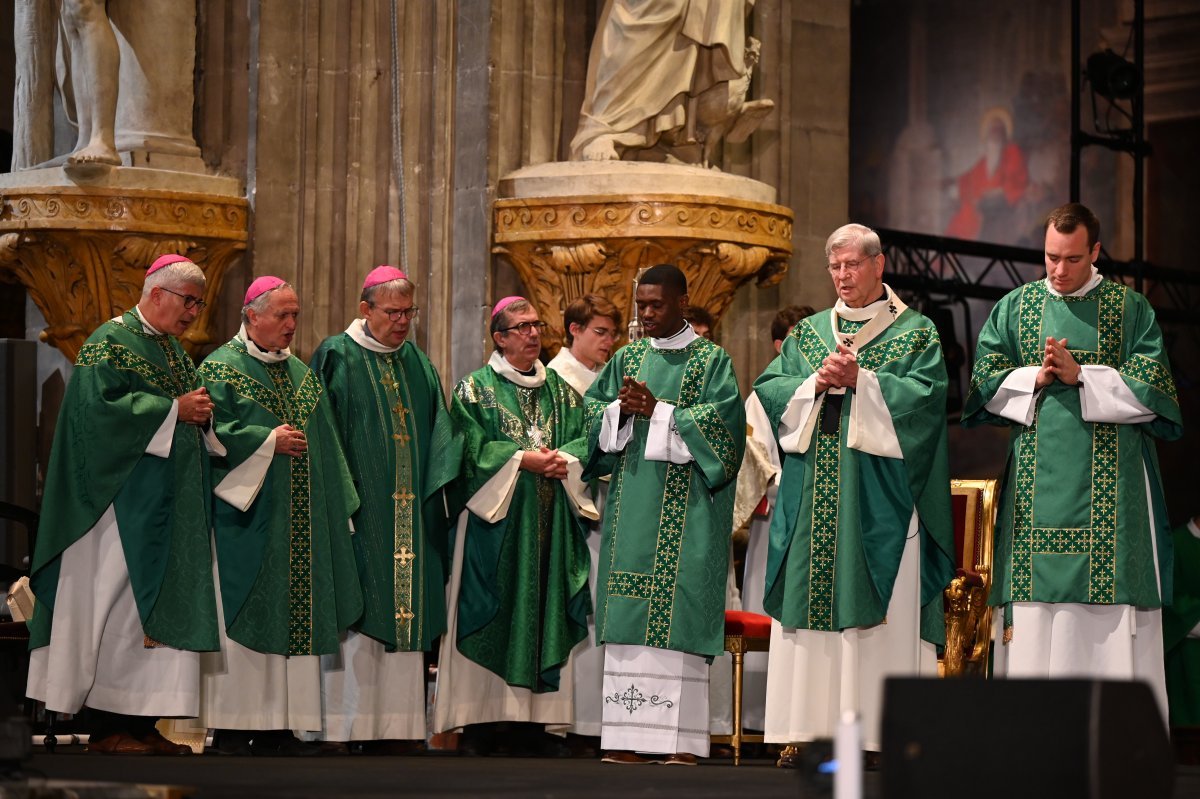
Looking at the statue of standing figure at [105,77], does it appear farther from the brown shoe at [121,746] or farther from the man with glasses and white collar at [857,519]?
the man with glasses and white collar at [857,519]

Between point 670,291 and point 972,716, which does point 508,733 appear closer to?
point 670,291

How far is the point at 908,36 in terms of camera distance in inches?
693

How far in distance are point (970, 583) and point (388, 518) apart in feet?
7.08

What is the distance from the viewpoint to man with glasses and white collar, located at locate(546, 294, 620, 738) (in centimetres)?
764

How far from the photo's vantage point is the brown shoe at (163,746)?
22.7 ft

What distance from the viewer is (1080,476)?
646cm

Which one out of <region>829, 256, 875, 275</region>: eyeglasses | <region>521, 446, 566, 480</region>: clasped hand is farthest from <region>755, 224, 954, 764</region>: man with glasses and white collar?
<region>521, 446, 566, 480</region>: clasped hand

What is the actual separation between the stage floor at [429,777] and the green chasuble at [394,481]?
0.59 metres

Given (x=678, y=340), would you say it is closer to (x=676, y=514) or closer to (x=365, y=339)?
(x=676, y=514)

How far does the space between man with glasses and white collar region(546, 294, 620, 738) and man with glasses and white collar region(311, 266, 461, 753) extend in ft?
1.90

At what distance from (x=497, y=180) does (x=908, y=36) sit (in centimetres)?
965

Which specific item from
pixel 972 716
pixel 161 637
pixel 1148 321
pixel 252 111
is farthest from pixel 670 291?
pixel 972 716

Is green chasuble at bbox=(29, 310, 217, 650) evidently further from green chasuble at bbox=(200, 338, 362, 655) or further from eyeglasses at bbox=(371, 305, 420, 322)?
eyeglasses at bbox=(371, 305, 420, 322)

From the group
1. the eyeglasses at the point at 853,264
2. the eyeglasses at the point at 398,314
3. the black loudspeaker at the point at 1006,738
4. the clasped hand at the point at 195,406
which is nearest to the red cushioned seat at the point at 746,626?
the eyeglasses at the point at 853,264
